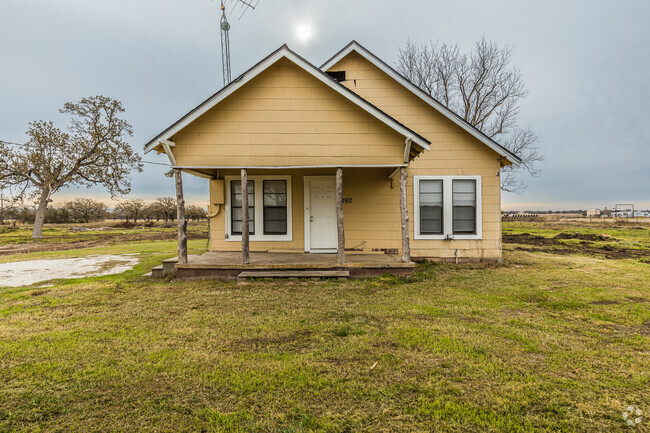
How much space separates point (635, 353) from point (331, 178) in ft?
24.4

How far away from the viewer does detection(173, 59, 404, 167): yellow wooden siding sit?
7.18 metres

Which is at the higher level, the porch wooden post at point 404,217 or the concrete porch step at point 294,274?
the porch wooden post at point 404,217

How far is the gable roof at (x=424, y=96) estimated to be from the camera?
8914mm

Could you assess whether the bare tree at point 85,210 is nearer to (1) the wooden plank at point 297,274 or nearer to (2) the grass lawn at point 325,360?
(2) the grass lawn at point 325,360

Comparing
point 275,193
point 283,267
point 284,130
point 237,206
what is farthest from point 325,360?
point 237,206

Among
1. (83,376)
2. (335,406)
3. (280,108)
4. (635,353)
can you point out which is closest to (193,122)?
(280,108)

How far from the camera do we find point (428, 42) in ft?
59.0

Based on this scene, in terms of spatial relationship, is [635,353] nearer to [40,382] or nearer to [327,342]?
[327,342]

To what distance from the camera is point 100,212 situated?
4381 cm

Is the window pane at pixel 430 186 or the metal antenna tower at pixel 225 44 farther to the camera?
the metal antenna tower at pixel 225 44

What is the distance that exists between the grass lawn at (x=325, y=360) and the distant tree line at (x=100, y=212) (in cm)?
3569

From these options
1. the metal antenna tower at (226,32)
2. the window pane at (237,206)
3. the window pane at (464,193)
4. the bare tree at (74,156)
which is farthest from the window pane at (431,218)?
the bare tree at (74,156)

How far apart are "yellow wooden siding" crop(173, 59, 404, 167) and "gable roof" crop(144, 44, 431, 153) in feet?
0.64

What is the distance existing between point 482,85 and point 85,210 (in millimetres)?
49849
